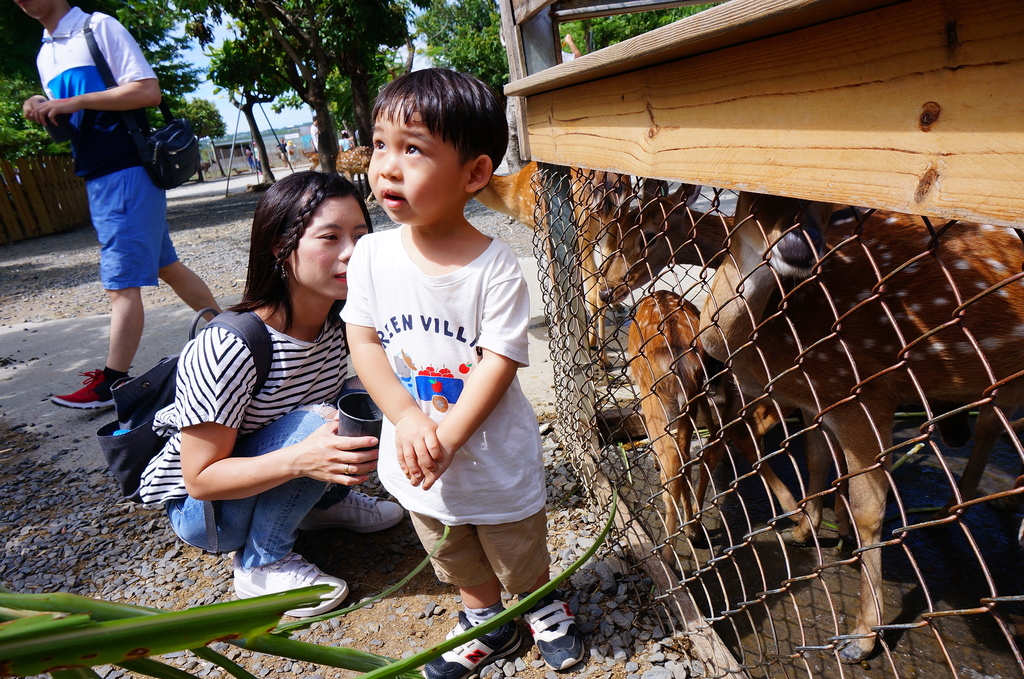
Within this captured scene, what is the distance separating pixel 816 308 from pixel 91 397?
392 cm

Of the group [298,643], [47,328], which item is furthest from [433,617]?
[47,328]

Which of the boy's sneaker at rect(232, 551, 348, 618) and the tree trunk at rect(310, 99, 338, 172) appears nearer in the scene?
the boy's sneaker at rect(232, 551, 348, 618)

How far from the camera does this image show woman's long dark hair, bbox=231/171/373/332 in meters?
1.95

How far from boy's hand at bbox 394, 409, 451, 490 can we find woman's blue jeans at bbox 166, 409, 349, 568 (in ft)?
2.31

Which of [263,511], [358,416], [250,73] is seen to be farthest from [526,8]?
[250,73]

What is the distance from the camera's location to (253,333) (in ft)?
6.39

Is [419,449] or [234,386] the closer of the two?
[419,449]

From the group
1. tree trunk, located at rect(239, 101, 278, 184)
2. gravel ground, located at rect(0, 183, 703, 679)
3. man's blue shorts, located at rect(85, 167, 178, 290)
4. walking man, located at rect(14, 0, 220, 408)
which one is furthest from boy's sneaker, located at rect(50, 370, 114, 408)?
tree trunk, located at rect(239, 101, 278, 184)

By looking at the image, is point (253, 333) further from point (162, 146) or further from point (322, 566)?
point (162, 146)

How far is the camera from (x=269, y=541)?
2178mm

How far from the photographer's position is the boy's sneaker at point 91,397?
12.5 feet

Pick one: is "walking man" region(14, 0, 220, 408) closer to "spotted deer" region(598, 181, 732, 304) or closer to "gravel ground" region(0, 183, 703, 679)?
"gravel ground" region(0, 183, 703, 679)

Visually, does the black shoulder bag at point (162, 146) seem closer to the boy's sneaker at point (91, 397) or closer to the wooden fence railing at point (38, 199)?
the boy's sneaker at point (91, 397)

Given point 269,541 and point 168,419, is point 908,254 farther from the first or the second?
point 168,419
